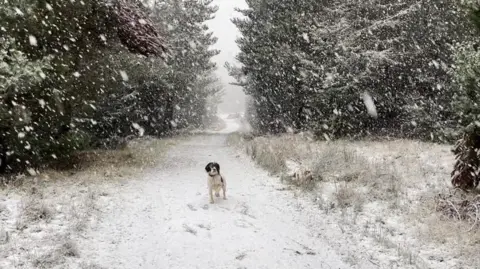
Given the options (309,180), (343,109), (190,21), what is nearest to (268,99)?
(343,109)

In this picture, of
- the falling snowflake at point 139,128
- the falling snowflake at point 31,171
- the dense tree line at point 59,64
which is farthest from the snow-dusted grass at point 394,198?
the falling snowflake at point 139,128

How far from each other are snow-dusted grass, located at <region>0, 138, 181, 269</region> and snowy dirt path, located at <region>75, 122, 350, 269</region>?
0.98ft

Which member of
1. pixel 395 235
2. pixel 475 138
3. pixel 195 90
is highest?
pixel 195 90

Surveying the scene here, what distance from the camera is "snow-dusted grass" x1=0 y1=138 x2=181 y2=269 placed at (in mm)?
6137

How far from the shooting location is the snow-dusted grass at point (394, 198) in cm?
706

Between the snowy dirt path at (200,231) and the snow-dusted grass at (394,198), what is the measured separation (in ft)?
3.18

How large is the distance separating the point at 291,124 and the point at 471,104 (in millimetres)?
19322

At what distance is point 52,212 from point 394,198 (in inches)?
285

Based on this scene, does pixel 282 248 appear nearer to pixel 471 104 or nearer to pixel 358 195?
pixel 358 195

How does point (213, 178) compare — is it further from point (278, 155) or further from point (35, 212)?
point (278, 155)

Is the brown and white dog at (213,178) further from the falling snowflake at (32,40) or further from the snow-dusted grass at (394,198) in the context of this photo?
the falling snowflake at (32,40)

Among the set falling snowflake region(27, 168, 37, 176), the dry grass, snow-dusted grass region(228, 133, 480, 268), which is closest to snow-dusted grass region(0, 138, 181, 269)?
falling snowflake region(27, 168, 37, 176)

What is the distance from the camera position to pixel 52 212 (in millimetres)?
8078

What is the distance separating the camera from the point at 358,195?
32.0ft
